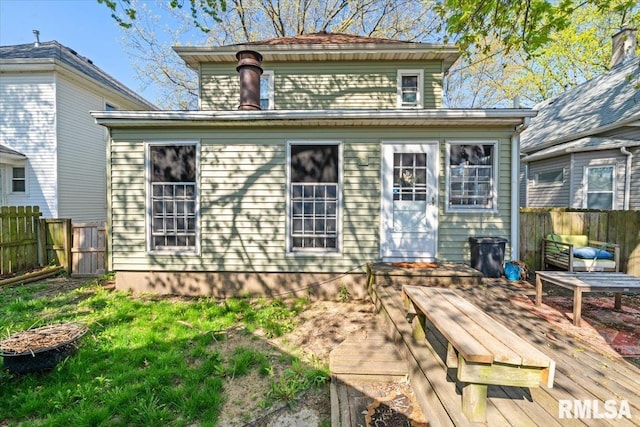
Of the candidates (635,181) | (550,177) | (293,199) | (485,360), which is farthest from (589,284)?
(550,177)

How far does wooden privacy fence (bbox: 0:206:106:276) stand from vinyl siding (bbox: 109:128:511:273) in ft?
6.17

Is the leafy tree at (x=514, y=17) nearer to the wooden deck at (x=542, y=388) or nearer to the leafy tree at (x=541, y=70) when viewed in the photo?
the wooden deck at (x=542, y=388)

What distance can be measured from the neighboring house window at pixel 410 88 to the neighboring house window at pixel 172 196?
5.58m

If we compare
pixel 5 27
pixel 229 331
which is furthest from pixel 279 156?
pixel 5 27

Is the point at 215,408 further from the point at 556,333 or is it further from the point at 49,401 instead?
the point at 556,333

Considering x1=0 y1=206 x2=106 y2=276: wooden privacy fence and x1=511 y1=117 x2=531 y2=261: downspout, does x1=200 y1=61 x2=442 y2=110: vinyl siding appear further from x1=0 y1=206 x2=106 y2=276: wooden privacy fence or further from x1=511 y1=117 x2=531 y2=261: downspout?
x1=0 y1=206 x2=106 y2=276: wooden privacy fence

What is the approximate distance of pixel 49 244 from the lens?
6.92 metres

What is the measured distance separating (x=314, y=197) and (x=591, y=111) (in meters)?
10.9

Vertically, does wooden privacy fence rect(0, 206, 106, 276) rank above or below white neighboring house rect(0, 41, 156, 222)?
below

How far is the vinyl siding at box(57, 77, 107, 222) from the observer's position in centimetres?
929

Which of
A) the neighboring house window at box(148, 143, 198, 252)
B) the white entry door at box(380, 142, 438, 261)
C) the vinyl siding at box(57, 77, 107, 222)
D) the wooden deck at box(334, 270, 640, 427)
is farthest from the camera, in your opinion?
the vinyl siding at box(57, 77, 107, 222)

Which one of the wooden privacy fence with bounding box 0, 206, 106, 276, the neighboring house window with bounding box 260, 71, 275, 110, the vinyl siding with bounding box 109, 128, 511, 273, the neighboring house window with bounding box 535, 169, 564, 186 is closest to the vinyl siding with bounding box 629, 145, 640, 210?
the neighboring house window with bounding box 535, 169, 564, 186

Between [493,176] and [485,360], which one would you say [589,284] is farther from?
[485,360]

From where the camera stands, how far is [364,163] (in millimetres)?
5355
